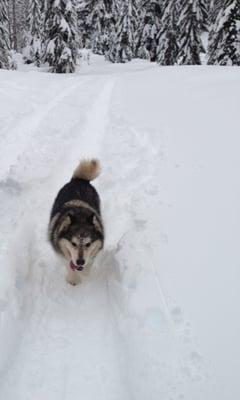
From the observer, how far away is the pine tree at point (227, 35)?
22.1 meters

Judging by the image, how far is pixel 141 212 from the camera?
651cm

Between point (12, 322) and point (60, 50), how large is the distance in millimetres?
28883

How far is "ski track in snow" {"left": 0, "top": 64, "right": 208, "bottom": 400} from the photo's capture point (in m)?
3.70

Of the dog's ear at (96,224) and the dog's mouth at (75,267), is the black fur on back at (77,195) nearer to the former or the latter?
the dog's ear at (96,224)

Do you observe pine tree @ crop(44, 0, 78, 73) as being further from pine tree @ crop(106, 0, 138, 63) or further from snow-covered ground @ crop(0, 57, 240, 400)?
snow-covered ground @ crop(0, 57, 240, 400)

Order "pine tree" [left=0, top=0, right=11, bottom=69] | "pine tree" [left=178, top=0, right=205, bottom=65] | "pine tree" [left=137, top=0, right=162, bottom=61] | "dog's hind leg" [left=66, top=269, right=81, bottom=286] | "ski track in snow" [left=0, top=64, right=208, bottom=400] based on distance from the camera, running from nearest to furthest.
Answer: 1. "ski track in snow" [left=0, top=64, right=208, bottom=400]
2. "dog's hind leg" [left=66, top=269, right=81, bottom=286]
3. "pine tree" [left=178, top=0, right=205, bottom=65]
4. "pine tree" [left=0, top=0, right=11, bottom=69]
5. "pine tree" [left=137, top=0, right=162, bottom=61]

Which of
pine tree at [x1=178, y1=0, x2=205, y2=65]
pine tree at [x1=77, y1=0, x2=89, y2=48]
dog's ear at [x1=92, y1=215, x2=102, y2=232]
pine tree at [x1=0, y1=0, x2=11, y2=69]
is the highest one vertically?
dog's ear at [x1=92, y1=215, x2=102, y2=232]

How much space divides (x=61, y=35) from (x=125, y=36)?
11.6 m

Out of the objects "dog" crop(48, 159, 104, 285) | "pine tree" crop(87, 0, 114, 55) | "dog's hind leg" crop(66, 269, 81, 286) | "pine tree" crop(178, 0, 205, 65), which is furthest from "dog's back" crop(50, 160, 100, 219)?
"pine tree" crop(87, 0, 114, 55)

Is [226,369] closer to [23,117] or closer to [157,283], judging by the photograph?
[157,283]

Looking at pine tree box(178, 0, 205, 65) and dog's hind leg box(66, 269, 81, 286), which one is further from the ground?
dog's hind leg box(66, 269, 81, 286)

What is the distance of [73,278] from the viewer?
199 inches

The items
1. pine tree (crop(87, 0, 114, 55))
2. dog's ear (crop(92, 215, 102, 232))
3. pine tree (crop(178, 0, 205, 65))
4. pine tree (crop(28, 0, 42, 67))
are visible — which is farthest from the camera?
pine tree (crop(28, 0, 42, 67))

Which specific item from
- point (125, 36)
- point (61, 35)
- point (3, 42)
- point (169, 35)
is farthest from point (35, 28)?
point (169, 35)
